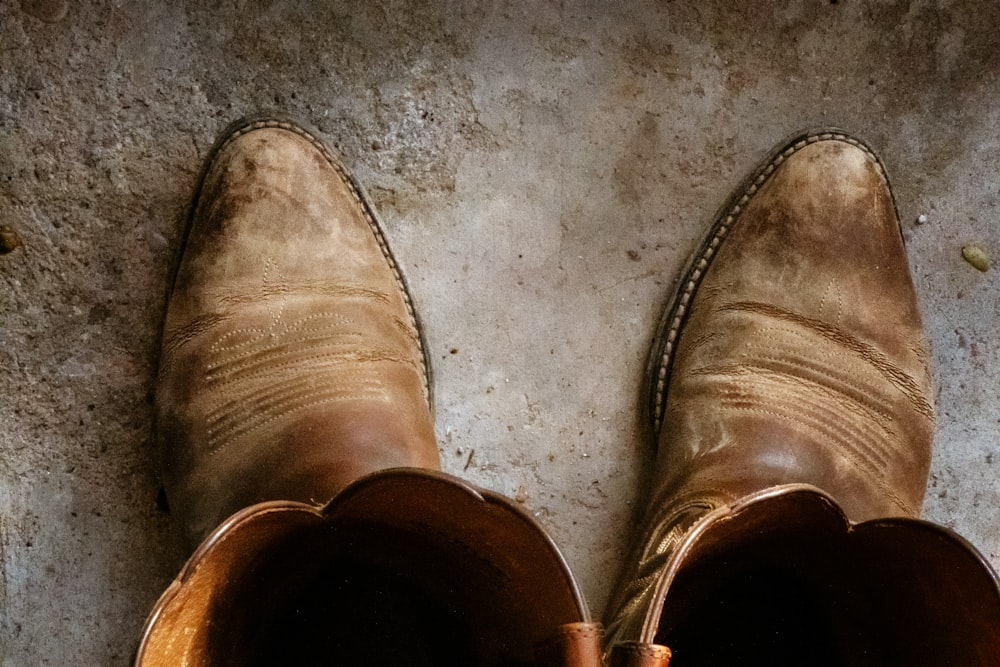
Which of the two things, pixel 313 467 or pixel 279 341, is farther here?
pixel 279 341

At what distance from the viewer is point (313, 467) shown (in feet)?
3.38

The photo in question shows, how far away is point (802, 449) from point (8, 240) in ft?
3.37

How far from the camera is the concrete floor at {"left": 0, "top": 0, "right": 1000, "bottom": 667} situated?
4.13 feet

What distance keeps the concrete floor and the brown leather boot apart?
0.08 metres

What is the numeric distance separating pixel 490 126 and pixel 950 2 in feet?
2.15

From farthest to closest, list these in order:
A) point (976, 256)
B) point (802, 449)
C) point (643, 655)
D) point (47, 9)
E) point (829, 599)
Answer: point (976, 256), point (47, 9), point (802, 449), point (829, 599), point (643, 655)

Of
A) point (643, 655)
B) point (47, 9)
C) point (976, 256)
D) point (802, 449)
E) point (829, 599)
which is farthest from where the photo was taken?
point (976, 256)

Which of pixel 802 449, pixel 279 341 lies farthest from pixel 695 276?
pixel 279 341

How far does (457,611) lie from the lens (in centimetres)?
95

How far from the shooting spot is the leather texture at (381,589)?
81 cm

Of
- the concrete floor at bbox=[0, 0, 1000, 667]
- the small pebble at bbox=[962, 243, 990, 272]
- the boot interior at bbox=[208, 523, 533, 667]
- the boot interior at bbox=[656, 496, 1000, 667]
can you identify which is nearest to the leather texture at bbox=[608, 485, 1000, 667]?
the boot interior at bbox=[656, 496, 1000, 667]

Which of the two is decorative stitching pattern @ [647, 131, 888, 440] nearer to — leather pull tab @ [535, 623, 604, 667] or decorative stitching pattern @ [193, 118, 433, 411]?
decorative stitching pattern @ [193, 118, 433, 411]

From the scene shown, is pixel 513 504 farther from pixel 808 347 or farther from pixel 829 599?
pixel 808 347

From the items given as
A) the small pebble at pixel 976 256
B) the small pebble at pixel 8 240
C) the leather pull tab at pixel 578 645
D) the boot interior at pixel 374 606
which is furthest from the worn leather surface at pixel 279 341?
the small pebble at pixel 976 256
